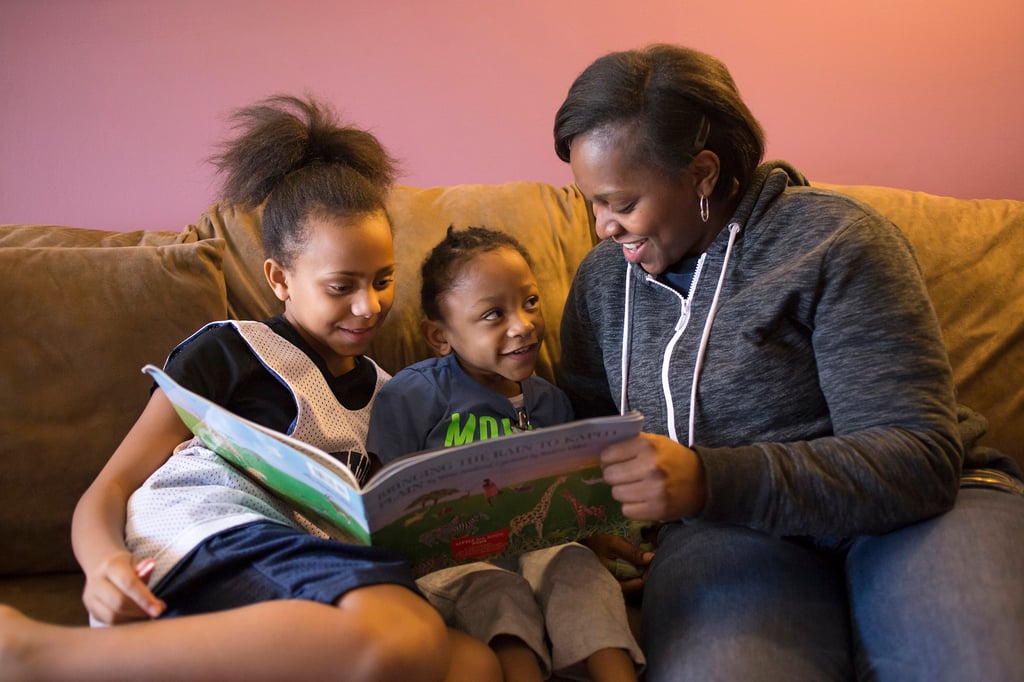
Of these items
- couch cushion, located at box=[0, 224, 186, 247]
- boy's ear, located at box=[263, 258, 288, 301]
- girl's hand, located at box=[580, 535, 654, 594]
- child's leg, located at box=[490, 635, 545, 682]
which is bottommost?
girl's hand, located at box=[580, 535, 654, 594]

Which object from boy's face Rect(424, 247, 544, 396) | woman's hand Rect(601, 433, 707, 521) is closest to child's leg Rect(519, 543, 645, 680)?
woman's hand Rect(601, 433, 707, 521)

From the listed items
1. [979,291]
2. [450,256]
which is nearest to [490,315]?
[450,256]

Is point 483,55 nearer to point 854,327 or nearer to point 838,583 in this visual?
point 854,327

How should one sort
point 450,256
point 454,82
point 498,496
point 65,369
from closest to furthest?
point 498,496 → point 65,369 → point 450,256 → point 454,82

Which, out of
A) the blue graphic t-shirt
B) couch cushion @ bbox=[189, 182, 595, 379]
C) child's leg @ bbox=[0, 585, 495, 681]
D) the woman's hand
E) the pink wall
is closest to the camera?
child's leg @ bbox=[0, 585, 495, 681]

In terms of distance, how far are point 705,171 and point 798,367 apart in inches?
12.3

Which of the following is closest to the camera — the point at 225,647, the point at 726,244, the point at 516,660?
the point at 225,647

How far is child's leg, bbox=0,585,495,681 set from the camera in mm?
870

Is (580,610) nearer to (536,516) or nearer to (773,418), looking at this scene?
(536,516)

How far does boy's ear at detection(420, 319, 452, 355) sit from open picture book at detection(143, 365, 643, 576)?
18.1 inches

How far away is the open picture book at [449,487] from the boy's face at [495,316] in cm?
36

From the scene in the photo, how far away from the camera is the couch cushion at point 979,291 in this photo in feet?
4.97

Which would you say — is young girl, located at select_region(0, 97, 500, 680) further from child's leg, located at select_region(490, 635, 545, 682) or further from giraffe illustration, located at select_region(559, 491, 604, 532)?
giraffe illustration, located at select_region(559, 491, 604, 532)

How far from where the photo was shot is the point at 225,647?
88 cm
